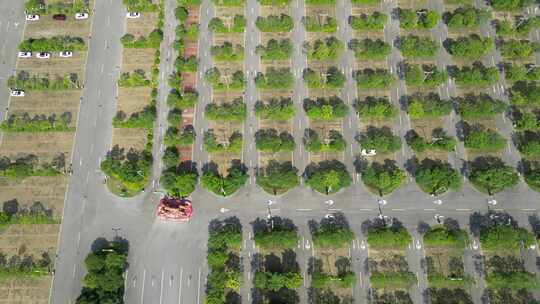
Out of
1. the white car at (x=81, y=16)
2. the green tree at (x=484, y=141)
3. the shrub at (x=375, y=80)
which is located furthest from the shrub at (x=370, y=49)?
the white car at (x=81, y=16)

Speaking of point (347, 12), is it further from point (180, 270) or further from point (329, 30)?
point (180, 270)

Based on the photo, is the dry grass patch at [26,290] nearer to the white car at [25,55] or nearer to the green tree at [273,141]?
the green tree at [273,141]

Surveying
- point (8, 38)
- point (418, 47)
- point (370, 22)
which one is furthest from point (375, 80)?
point (8, 38)

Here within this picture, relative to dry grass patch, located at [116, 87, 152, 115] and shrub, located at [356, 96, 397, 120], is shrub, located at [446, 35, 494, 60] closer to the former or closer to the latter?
shrub, located at [356, 96, 397, 120]

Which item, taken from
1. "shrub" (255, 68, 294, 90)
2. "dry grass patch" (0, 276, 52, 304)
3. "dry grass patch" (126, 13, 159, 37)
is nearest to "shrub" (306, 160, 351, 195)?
"shrub" (255, 68, 294, 90)

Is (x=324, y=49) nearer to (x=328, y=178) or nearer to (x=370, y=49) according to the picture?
(x=370, y=49)

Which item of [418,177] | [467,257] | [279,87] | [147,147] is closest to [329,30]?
[279,87]
